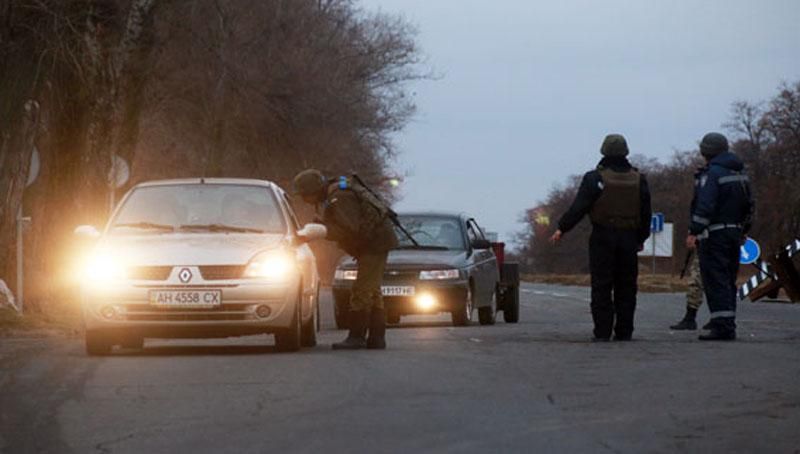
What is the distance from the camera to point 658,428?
966 cm

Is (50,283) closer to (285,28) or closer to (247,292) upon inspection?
(247,292)

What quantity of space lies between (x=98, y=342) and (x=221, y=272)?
3.89 ft

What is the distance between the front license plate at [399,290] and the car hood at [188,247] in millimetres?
7003

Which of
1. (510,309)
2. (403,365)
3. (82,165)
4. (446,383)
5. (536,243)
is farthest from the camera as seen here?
(536,243)

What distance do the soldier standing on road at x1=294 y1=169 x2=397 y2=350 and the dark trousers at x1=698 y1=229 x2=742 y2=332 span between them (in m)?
3.10

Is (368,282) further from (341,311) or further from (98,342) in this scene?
(341,311)

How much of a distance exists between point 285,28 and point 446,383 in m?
39.1

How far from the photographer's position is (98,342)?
16078 mm

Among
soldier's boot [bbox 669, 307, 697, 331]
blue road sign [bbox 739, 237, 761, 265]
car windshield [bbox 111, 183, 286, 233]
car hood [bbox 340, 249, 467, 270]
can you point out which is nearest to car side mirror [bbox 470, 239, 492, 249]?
car hood [bbox 340, 249, 467, 270]

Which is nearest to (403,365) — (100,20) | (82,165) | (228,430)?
(228,430)

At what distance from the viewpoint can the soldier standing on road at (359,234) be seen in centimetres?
1650

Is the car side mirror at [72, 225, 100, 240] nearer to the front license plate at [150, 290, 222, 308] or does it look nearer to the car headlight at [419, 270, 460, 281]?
the front license plate at [150, 290, 222, 308]

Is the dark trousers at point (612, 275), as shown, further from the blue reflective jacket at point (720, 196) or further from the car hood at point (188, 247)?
the car hood at point (188, 247)

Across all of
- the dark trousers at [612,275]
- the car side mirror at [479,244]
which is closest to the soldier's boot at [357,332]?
the dark trousers at [612,275]
